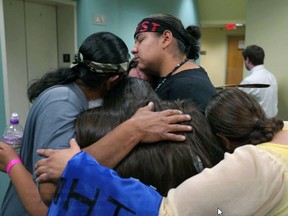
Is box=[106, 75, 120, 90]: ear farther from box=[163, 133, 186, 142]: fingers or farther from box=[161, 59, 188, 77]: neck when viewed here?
box=[161, 59, 188, 77]: neck

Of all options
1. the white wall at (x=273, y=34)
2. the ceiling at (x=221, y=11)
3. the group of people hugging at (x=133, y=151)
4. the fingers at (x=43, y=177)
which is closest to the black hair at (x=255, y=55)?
the white wall at (x=273, y=34)

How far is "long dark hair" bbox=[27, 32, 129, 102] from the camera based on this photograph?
1045mm

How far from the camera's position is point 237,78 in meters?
8.98

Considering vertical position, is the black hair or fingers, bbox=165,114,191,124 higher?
the black hair

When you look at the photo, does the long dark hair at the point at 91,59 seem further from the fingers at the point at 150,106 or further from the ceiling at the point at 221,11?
the ceiling at the point at 221,11

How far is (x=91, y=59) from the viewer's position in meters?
1.06

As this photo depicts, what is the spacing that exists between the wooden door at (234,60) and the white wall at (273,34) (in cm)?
448

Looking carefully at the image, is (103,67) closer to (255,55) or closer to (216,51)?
(255,55)

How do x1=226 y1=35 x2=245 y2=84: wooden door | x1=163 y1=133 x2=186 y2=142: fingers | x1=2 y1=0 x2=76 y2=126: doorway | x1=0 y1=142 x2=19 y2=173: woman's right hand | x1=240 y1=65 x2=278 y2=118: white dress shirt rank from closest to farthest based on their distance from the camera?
x1=163 y1=133 x2=186 y2=142: fingers
x1=0 y1=142 x2=19 y2=173: woman's right hand
x1=2 y1=0 x2=76 y2=126: doorway
x1=240 y1=65 x2=278 y2=118: white dress shirt
x1=226 y1=35 x2=245 y2=84: wooden door

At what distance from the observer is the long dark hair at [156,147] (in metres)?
0.78

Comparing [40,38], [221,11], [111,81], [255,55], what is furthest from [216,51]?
[111,81]

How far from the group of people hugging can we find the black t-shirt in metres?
0.38

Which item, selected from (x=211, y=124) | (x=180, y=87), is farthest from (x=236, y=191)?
(x=180, y=87)

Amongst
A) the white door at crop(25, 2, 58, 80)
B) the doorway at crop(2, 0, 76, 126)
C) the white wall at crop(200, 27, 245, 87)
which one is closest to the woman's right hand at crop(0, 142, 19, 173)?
the doorway at crop(2, 0, 76, 126)
